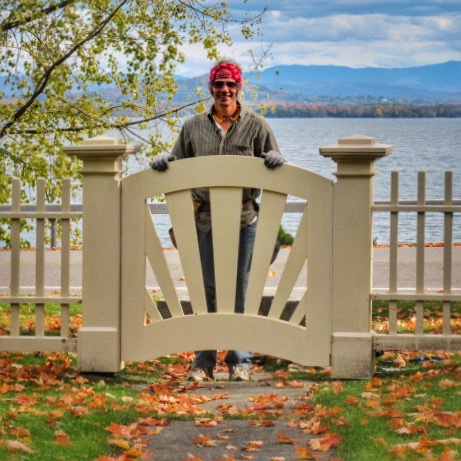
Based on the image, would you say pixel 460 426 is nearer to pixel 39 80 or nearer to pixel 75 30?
pixel 39 80

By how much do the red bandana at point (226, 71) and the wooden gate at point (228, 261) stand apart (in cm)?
55

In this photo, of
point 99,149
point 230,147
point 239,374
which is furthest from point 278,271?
point 99,149

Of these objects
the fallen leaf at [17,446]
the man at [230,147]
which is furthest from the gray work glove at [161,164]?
the fallen leaf at [17,446]

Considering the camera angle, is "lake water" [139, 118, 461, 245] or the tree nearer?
the tree

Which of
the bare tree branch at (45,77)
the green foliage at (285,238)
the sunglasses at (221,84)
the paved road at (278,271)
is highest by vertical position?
the bare tree branch at (45,77)

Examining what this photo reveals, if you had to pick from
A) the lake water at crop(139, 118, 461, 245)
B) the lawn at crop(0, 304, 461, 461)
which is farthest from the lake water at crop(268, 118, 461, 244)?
the lawn at crop(0, 304, 461, 461)

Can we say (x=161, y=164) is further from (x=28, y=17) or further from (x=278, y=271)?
(x=278, y=271)

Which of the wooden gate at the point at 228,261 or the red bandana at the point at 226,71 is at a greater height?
the red bandana at the point at 226,71

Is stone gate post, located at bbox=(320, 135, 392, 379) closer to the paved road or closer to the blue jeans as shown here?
the blue jeans

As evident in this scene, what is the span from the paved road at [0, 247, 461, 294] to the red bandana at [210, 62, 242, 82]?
4992 mm

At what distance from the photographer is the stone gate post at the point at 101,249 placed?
7492 mm

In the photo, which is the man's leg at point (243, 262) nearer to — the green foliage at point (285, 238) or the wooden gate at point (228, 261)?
the wooden gate at point (228, 261)

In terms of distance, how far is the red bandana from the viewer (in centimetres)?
735

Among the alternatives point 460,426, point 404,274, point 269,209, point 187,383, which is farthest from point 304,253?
point 404,274
